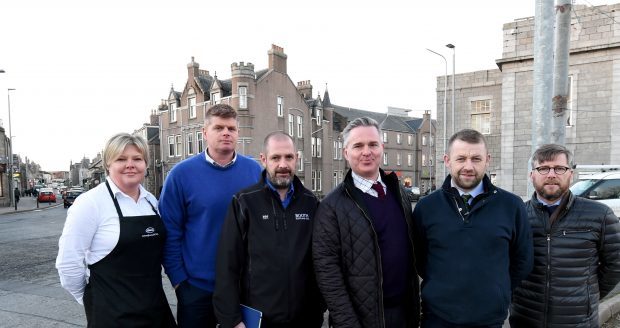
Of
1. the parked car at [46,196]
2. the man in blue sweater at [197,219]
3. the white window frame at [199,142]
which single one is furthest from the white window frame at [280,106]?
the man in blue sweater at [197,219]

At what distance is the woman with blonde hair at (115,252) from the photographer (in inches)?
108

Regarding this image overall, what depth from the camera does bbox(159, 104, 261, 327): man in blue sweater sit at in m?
3.18

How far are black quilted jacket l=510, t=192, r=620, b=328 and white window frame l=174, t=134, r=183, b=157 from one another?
3833 centimetres

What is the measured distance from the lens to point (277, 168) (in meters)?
2.96

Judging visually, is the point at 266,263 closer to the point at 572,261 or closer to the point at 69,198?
the point at 572,261

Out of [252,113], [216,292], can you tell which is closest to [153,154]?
[252,113]

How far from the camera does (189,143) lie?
37531 millimetres

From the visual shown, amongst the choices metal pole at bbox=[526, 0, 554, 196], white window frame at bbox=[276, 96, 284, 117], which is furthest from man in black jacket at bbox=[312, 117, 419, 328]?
white window frame at bbox=[276, 96, 284, 117]

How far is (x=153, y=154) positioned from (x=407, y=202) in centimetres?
4489

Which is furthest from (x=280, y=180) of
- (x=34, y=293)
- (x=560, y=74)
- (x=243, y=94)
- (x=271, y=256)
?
(x=243, y=94)

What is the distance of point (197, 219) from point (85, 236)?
0.83 meters

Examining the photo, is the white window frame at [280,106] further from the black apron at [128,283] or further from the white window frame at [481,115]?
the black apron at [128,283]

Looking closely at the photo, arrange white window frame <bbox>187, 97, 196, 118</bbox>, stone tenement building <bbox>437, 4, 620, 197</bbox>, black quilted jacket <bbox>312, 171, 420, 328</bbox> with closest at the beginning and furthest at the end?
black quilted jacket <bbox>312, 171, 420, 328</bbox> < stone tenement building <bbox>437, 4, 620, 197</bbox> < white window frame <bbox>187, 97, 196, 118</bbox>

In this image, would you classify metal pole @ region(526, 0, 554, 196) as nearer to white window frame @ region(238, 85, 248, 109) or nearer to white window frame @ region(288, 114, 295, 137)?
white window frame @ region(238, 85, 248, 109)
